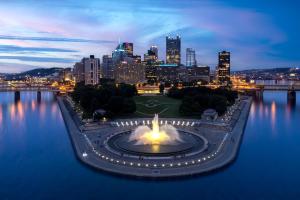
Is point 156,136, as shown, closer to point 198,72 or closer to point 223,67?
point 223,67

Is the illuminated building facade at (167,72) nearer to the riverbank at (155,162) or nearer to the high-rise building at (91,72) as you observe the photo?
the high-rise building at (91,72)

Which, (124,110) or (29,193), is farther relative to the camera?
(124,110)

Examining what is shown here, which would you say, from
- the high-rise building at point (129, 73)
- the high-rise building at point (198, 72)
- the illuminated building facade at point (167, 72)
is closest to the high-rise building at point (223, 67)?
the high-rise building at point (198, 72)

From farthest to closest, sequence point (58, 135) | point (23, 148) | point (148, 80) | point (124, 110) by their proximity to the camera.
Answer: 1. point (148, 80)
2. point (124, 110)
3. point (58, 135)
4. point (23, 148)

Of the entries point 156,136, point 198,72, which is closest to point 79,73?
point 198,72

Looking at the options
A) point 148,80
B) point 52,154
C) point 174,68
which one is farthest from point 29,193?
point 174,68

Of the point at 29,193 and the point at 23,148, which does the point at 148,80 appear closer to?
the point at 23,148

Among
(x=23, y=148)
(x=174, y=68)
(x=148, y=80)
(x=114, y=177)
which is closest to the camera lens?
(x=114, y=177)
